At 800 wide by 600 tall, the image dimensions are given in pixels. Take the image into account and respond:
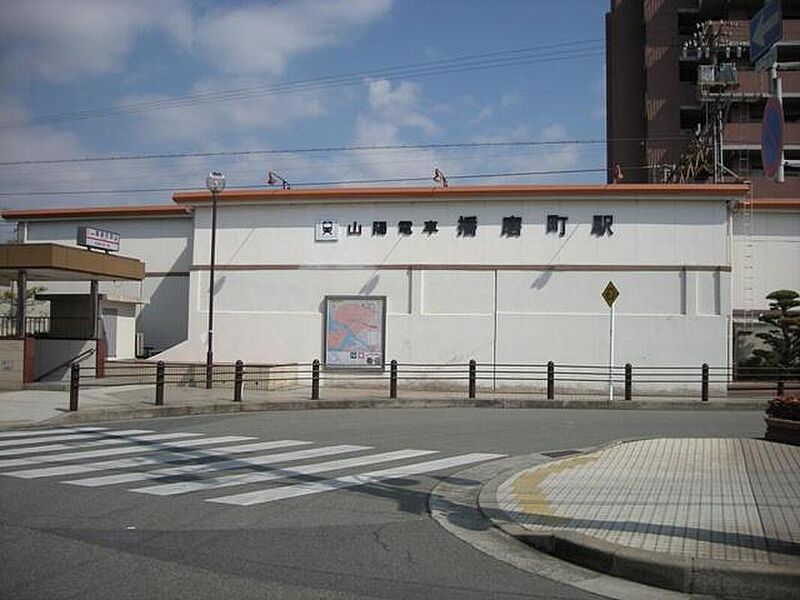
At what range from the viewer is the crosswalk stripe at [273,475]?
1003cm

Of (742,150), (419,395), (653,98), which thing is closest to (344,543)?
(419,395)

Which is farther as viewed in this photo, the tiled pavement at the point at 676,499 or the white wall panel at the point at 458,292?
the white wall panel at the point at 458,292

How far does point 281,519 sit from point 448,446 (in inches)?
250

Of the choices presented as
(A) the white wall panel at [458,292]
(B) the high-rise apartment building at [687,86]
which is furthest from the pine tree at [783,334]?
(B) the high-rise apartment building at [687,86]

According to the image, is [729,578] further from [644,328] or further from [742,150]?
[742,150]

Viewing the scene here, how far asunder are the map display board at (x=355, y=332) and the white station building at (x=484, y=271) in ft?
0.73

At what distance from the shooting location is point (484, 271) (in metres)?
27.7

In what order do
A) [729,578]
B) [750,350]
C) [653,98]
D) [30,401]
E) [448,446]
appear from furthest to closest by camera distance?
1. [653,98]
2. [750,350]
3. [30,401]
4. [448,446]
5. [729,578]

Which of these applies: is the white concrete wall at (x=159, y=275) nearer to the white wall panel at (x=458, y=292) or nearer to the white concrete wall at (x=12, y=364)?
the white concrete wall at (x=12, y=364)

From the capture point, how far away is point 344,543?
759cm

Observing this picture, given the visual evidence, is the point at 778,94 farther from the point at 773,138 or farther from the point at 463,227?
the point at 463,227

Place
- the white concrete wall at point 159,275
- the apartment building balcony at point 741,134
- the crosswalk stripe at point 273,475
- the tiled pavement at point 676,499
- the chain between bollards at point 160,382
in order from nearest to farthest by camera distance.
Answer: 1. the tiled pavement at point 676,499
2. the crosswalk stripe at point 273,475
3. the chain between bollards at point 160,382
4. the white concrete wall at point 159,275
5. the apartment building balcony at point 741,134

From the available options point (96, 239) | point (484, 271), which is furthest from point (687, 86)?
point (96, 239)

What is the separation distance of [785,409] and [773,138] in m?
7.46
